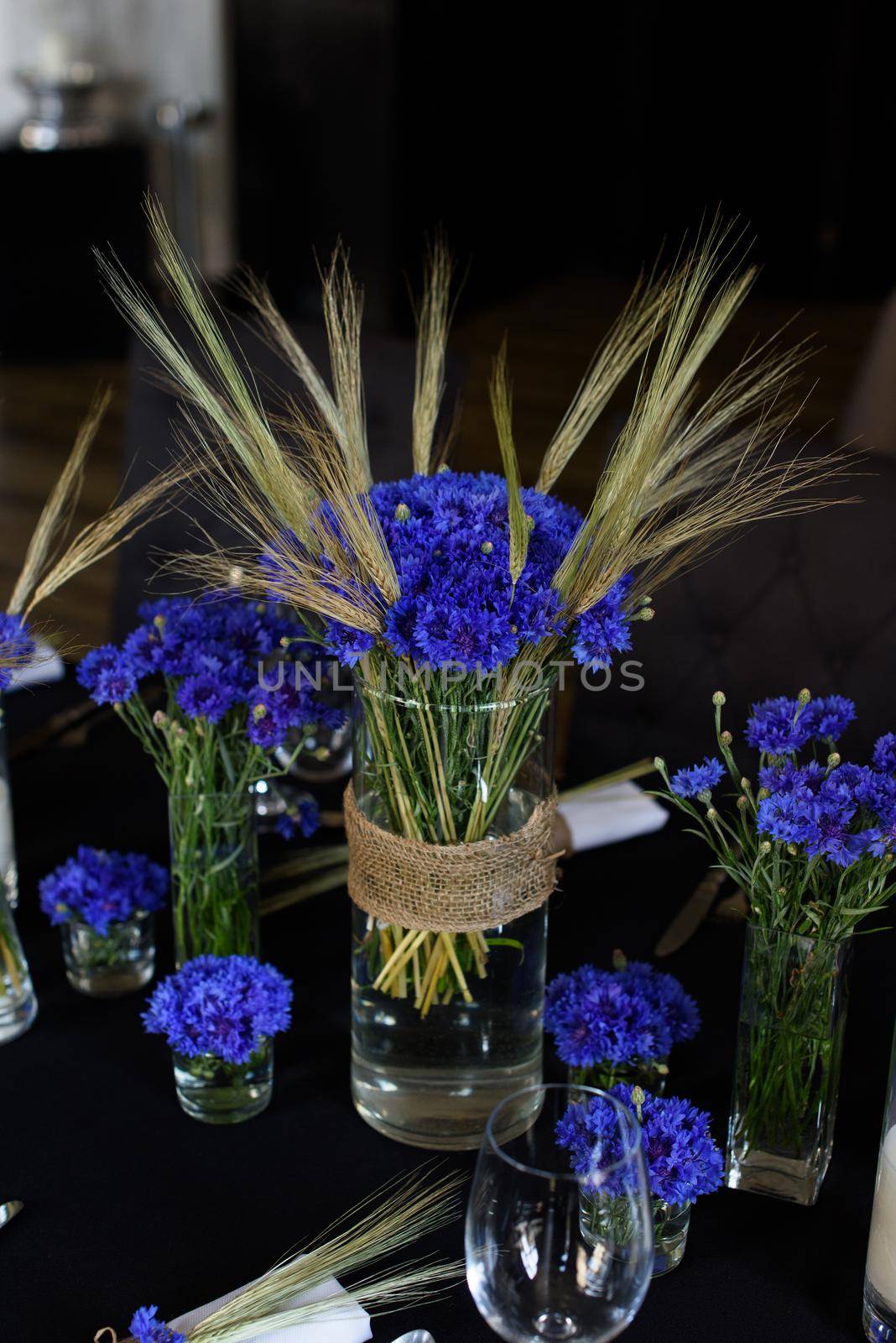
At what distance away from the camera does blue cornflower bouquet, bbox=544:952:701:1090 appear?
0.97m

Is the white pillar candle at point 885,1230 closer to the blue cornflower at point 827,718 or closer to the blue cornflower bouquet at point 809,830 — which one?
the blue cornflower bouquet at point 809,830

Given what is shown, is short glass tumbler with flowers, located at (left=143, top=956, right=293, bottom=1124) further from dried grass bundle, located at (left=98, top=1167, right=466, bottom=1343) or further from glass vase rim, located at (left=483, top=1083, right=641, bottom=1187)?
glass vase rim, located at (left=483, top=1083, right=641, bottom=1187)

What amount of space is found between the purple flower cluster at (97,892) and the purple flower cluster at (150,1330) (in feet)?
1.24

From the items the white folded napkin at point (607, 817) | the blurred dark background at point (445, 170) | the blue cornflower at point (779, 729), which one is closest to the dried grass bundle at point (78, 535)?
the blue cornflower at point (779, 729)

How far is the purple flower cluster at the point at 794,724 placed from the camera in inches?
37.0

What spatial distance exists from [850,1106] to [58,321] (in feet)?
17.7

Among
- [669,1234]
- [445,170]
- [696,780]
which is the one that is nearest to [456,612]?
[696,780]

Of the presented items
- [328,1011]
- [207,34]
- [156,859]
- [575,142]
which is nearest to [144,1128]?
[328,1011]

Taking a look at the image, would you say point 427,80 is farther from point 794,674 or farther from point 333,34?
point 794,674

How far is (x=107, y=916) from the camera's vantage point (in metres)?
1.13

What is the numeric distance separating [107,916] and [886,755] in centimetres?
60

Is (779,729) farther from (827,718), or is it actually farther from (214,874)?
(214,874)

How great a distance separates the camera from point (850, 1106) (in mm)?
1057

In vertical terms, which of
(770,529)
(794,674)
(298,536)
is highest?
(298,536)
